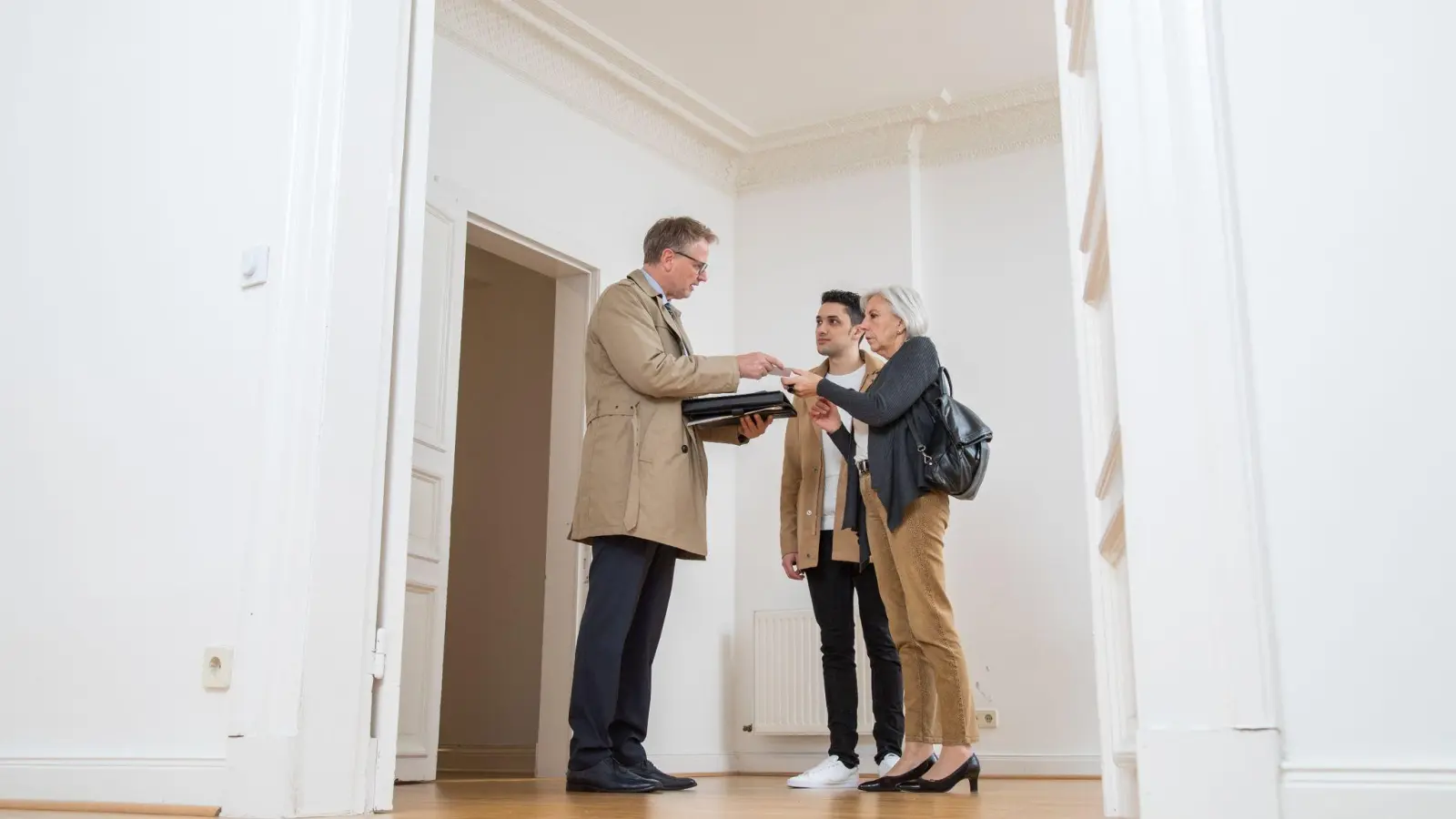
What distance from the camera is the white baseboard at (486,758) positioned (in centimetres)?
551

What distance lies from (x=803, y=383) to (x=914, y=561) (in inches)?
26.7

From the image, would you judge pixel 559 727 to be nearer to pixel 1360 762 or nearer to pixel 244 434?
pixel 244 434

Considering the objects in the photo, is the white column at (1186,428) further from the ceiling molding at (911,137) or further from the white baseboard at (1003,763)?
the ceiling molding at (911,137)

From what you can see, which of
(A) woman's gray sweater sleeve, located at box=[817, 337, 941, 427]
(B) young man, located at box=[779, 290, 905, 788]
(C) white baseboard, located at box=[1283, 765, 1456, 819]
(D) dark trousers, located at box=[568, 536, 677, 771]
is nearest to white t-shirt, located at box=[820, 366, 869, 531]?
(B) young man, located at box=[779, 290, 905, 788]

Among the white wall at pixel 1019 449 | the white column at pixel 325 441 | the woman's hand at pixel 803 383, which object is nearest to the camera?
the white column at pixel 325 441

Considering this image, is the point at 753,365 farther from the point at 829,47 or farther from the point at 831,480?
the point at 829,47

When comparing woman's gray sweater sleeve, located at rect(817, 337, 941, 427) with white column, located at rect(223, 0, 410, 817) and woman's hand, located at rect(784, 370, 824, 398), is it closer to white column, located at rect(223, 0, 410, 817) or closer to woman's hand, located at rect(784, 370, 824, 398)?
woman's hand, located at rect(784, 370, 824, 398)

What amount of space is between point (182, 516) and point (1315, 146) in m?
1.93

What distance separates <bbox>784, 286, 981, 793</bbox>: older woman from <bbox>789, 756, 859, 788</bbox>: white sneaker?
1.01 ft

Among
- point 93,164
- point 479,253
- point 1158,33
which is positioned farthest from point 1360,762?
point 479,253

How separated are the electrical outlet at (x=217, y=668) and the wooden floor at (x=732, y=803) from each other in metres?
0.37

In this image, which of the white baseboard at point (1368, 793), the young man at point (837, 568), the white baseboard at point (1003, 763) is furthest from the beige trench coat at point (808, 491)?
the white baseboard at point (1368, 793)

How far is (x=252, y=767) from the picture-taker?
6.58ft

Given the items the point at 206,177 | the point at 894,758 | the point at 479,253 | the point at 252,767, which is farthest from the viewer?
the point at 479,253
